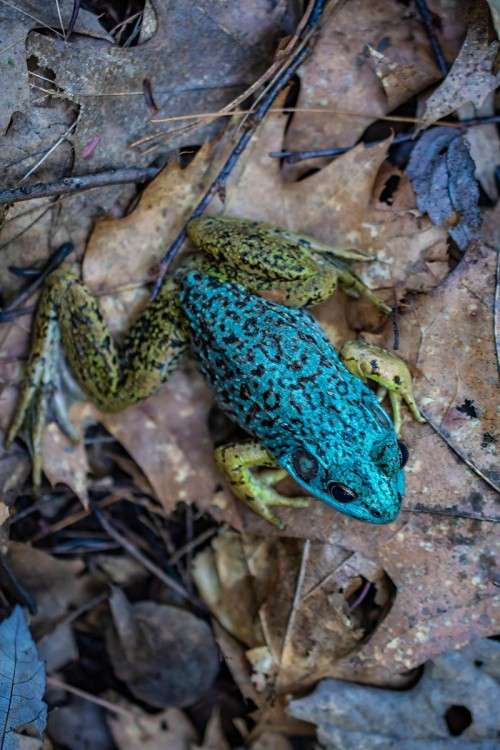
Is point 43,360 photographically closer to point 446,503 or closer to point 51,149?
point 51,149

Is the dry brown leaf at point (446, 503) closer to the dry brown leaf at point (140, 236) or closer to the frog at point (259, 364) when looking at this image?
the frog at point (259, 364)

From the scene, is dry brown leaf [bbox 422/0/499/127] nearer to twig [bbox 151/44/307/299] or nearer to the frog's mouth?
twig [bbox 151/44/307/299]

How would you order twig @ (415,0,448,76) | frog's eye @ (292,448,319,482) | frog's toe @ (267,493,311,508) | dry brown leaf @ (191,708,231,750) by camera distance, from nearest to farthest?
frog's eye @ (292,448,319,482), twig @ (415,0,448,76), frog's toe @ (267,493,311,508), dry brown leaf @ (191,708,231,750)

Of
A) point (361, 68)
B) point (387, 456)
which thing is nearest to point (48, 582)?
point (387, 456)

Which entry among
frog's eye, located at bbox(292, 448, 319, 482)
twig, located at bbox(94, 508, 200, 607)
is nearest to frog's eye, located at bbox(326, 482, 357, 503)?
frog's eye, located at bbox(292, 448, 319, 482)

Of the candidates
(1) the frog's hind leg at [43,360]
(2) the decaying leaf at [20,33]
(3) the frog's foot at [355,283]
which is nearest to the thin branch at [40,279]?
(1) the frog's hind leg at [43,360]

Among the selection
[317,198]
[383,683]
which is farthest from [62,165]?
[383,683]
